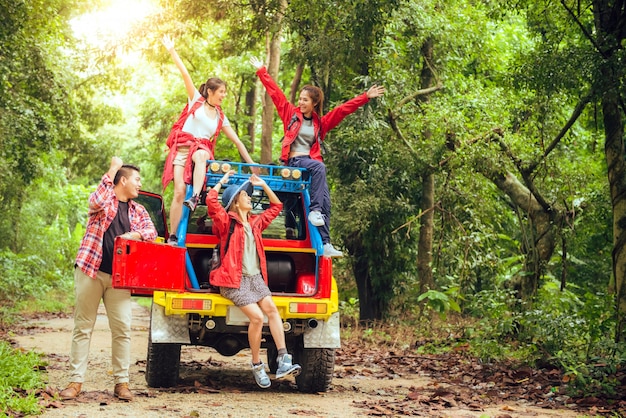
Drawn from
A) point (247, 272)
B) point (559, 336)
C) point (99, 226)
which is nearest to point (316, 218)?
point (247, 272)

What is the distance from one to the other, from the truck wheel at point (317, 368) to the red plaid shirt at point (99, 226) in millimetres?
2270

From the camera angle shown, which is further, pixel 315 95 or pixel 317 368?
pixel 315 95

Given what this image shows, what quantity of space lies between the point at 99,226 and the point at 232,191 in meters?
1.76

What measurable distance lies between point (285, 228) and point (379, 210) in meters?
7.20

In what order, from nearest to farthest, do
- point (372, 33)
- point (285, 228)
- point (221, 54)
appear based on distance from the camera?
point (285, 228) < point (372, 33) < point (221, 54)

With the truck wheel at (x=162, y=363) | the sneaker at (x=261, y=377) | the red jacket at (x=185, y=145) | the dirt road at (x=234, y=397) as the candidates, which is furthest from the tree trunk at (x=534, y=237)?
the truck wheel at (x=162, y=363)

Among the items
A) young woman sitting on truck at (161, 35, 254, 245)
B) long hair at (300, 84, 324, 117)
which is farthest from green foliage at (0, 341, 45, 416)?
long hair at (300, 84, 324, 117)

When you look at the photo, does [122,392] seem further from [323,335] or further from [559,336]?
[559,336]

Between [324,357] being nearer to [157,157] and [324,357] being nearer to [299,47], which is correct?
[299,47]

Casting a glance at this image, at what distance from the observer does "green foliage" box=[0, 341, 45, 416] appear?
21.3 feet

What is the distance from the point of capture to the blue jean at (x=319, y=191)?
361 inches

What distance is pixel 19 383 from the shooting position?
7828 mm

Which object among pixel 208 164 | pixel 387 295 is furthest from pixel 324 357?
pixel 387 295

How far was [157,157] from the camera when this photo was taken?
28906 millimetres
